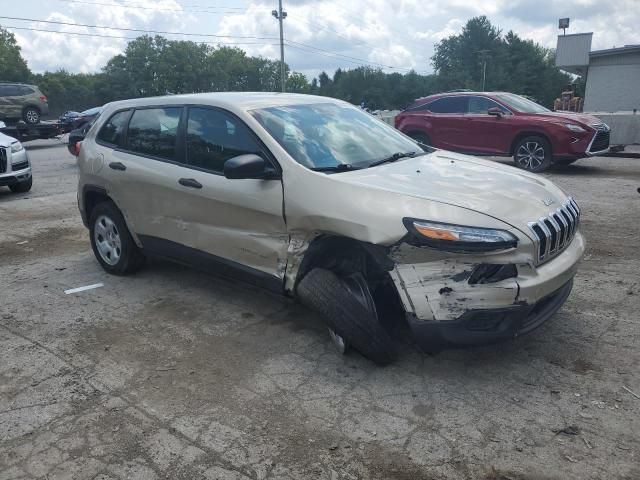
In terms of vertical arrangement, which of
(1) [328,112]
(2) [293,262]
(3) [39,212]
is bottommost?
(3) [39,212]

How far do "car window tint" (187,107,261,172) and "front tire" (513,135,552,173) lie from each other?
27.9 feet

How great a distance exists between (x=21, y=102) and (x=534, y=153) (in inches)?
834

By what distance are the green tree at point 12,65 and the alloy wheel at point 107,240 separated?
74.2 metres

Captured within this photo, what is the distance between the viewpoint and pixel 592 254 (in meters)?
5.72

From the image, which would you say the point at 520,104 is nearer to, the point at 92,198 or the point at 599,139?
the point at 599,139

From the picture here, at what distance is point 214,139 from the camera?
14.1 feet

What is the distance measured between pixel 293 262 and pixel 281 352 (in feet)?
2.09

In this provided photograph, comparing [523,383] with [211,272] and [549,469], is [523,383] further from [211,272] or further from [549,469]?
[211,272]

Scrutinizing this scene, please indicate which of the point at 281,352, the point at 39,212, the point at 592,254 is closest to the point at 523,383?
the point at 281,352

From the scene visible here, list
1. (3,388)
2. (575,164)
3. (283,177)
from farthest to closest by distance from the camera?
(575,164) → (283,177) → (3,388)

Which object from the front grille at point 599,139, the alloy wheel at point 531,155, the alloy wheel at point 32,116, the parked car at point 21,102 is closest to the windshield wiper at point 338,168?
the alloy wheel at point 531,155

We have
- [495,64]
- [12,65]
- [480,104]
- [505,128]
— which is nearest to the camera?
[505,128]

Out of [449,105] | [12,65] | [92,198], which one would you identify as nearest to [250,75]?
[12,65]

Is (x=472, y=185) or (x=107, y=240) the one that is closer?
(x=472, y=185)
